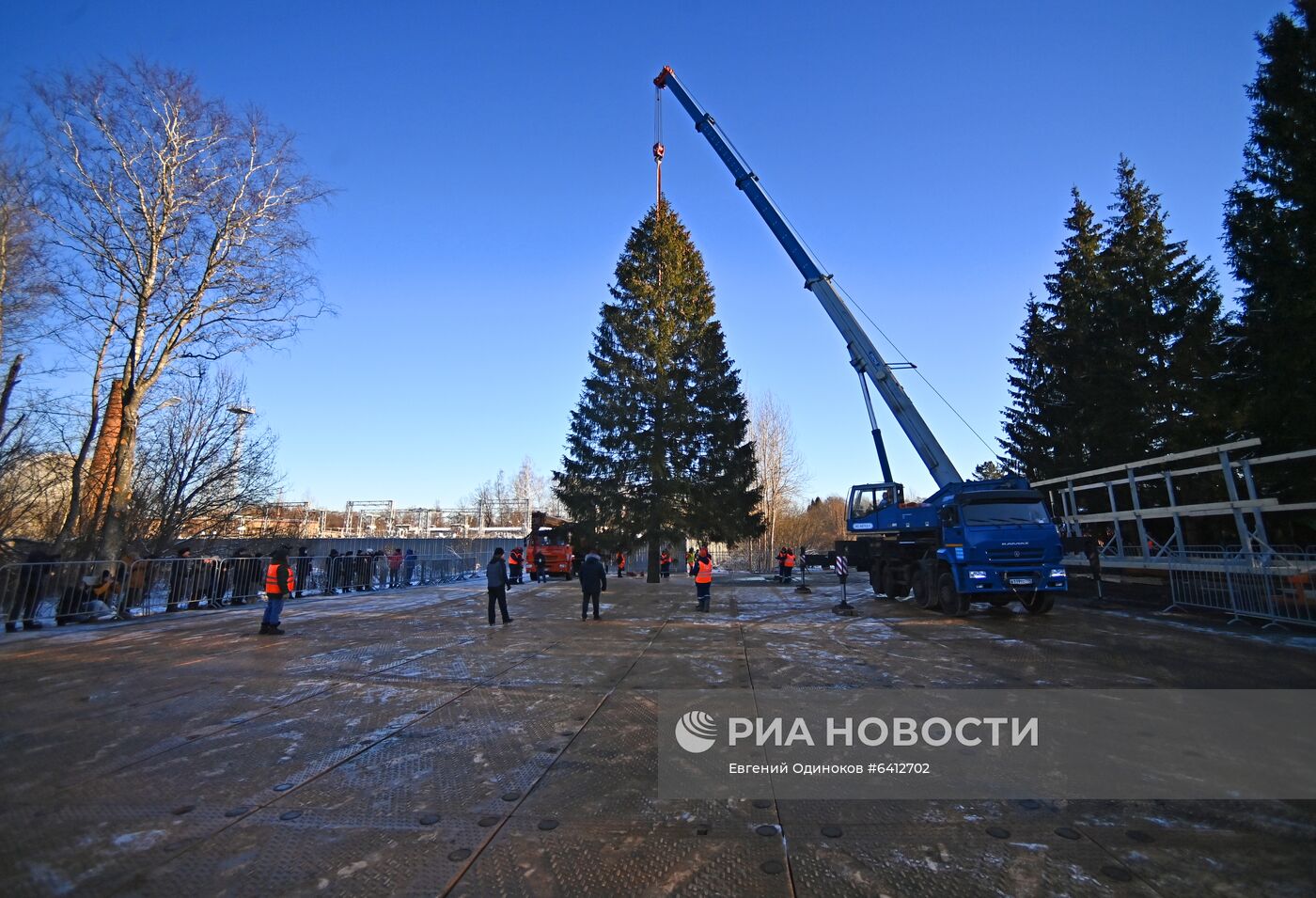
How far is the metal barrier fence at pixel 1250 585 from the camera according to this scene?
452 inches

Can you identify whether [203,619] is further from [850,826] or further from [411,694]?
[850,826]

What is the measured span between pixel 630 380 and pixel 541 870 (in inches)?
1092

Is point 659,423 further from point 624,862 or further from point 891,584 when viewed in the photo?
point 624,862

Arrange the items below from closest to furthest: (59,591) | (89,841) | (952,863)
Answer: (952,863)
(89,841)
(59,591)

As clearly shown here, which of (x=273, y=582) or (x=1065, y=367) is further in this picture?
(x=1065, y=367)

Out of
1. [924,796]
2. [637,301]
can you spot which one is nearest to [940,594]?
[924,796]

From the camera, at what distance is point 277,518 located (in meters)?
26.0

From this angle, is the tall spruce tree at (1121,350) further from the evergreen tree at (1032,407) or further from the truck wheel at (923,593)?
the truck wheel at (923,593)

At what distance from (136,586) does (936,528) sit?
62.7 ft

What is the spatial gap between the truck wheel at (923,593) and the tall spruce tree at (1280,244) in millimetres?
8300

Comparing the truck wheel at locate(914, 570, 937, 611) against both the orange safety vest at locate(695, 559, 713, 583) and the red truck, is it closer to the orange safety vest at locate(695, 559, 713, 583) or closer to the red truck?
the orange safety vest at locate(695, 559, 713, 583)

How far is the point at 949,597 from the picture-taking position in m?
15.4

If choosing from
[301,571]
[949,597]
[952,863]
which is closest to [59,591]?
[301,571]

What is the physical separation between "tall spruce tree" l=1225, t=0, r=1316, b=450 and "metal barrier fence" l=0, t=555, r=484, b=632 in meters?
25.7
